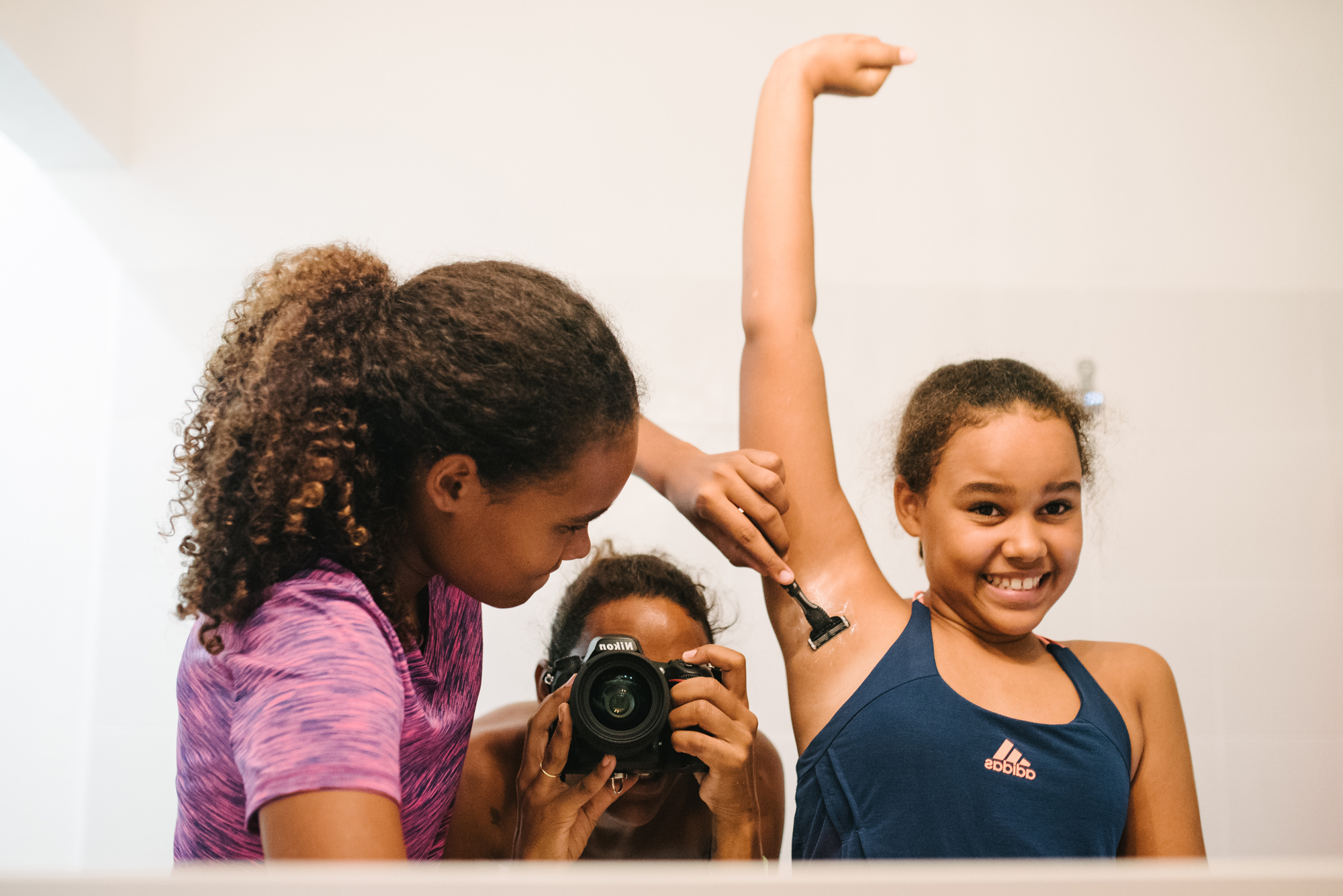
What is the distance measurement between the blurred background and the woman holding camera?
7.2 inches

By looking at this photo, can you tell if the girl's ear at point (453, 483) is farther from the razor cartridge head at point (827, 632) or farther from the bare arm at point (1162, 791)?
the bare arm at point (1162, 791)

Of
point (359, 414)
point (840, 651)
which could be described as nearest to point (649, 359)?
point (840, 651)

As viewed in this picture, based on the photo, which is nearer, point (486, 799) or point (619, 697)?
point (619, 697)

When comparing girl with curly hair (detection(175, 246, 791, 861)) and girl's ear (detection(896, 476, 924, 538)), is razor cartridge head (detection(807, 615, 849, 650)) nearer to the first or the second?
girl's ear (detection(896, 476, 924, 538))

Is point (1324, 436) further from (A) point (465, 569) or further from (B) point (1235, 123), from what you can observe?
(A) point (465, 569)

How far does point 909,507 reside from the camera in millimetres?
843

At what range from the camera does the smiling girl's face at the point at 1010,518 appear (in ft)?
2.51

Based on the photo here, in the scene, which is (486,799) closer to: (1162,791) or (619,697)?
(619,697)

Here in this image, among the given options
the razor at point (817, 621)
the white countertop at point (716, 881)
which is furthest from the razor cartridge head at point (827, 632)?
the white countertop at point (716, 881)

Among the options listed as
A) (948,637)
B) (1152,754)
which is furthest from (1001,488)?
(1152,754)

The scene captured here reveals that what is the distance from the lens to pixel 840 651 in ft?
2.61

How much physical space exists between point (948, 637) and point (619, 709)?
0.31 meters

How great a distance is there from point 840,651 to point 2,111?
1101 millimetres

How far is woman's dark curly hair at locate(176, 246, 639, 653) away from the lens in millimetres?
543
